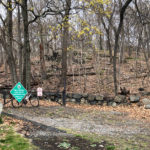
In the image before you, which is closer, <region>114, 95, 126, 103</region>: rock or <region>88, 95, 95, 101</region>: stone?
<region>114, 95, 126, 103</region>: rock

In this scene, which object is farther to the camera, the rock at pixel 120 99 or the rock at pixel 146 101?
the rock at pixel 120 99

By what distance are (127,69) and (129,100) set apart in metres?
8.57

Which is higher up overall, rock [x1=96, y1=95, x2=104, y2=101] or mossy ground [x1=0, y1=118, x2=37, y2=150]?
rock [x1=96, y1=95, x2=104, y2=101]

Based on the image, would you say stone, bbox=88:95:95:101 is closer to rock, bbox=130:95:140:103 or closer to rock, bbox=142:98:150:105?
rock, bbox=130:95:140:103

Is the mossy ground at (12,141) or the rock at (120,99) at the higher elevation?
the rock at (120,99)

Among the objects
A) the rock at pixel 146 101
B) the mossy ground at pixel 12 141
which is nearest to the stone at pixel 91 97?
the rock at pixel 146 101

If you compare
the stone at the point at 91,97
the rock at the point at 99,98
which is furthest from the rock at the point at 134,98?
the stone at the point at 91,97

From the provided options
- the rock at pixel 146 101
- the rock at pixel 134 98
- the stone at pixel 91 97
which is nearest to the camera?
the rock at pixel 146 101

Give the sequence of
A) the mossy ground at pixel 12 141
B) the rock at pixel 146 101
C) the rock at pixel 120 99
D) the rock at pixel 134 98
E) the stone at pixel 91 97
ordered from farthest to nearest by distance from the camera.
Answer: the stone at pixel 91 97, the rock at pixel 120 99, the rock at pixel 134 98, the rock at pixel 146 101, the mossy ground at pixel 12 141

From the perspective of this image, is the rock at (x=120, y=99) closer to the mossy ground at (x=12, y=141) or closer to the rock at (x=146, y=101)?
the rock at (x=146, y=101)

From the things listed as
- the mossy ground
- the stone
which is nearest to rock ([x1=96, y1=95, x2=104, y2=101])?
the stone

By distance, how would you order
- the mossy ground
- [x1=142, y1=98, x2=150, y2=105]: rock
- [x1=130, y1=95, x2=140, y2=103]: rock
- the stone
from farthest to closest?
the stone < [x1=130, y1=95, x2=140, y2=103]: rock < [x1=142, y1=98, x2=150, y2=105]: rock < the mossy ground

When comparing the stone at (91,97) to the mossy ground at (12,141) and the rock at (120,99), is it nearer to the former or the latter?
the rock at (120,99)

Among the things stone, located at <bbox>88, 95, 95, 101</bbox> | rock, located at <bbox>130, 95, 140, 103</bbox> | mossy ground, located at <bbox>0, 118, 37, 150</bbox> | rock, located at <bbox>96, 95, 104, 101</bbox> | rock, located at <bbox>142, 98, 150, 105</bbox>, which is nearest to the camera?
mossy ground, located at <bbox>0, 118, 37, 150</bbox>
